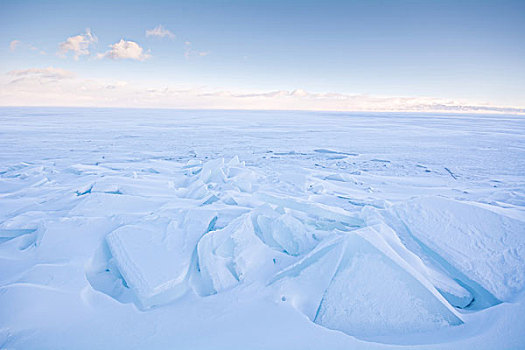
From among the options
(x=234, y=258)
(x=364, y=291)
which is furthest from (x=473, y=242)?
(x=234, y=258)

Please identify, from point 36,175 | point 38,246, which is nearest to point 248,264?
point 38,246

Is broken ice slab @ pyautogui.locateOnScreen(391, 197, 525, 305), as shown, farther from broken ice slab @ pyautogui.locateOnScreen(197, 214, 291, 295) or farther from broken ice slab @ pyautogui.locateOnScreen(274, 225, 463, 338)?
broken ice slab @ pyautogui.locateOnScreen(197, 214, 291, 295)

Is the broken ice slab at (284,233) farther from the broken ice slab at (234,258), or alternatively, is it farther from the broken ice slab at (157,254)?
the broken ice slab at (157,254)

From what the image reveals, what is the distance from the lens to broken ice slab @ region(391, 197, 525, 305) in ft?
6.27

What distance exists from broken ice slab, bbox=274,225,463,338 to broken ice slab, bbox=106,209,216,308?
2.51 feet

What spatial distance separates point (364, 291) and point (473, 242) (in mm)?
1269

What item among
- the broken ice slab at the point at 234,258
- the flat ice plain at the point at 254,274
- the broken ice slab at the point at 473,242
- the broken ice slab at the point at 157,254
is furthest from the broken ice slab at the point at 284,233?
the broken ice slab at the point at 473,242

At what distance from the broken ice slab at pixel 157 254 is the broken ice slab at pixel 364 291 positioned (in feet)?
2.51

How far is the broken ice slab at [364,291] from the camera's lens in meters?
1.59

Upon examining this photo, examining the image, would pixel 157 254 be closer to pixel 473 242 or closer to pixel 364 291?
pixel 364 291

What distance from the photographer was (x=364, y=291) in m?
1.70

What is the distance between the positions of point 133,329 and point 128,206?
77.7 inches

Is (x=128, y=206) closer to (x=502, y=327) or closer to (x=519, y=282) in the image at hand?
(x=502, y=327)

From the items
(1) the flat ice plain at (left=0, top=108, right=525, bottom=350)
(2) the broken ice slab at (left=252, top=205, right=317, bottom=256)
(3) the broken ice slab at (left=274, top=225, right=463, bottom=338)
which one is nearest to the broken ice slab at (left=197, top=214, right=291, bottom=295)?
(1) the flat ice plain at (left=0, top=108, right=525, bottom=350)
